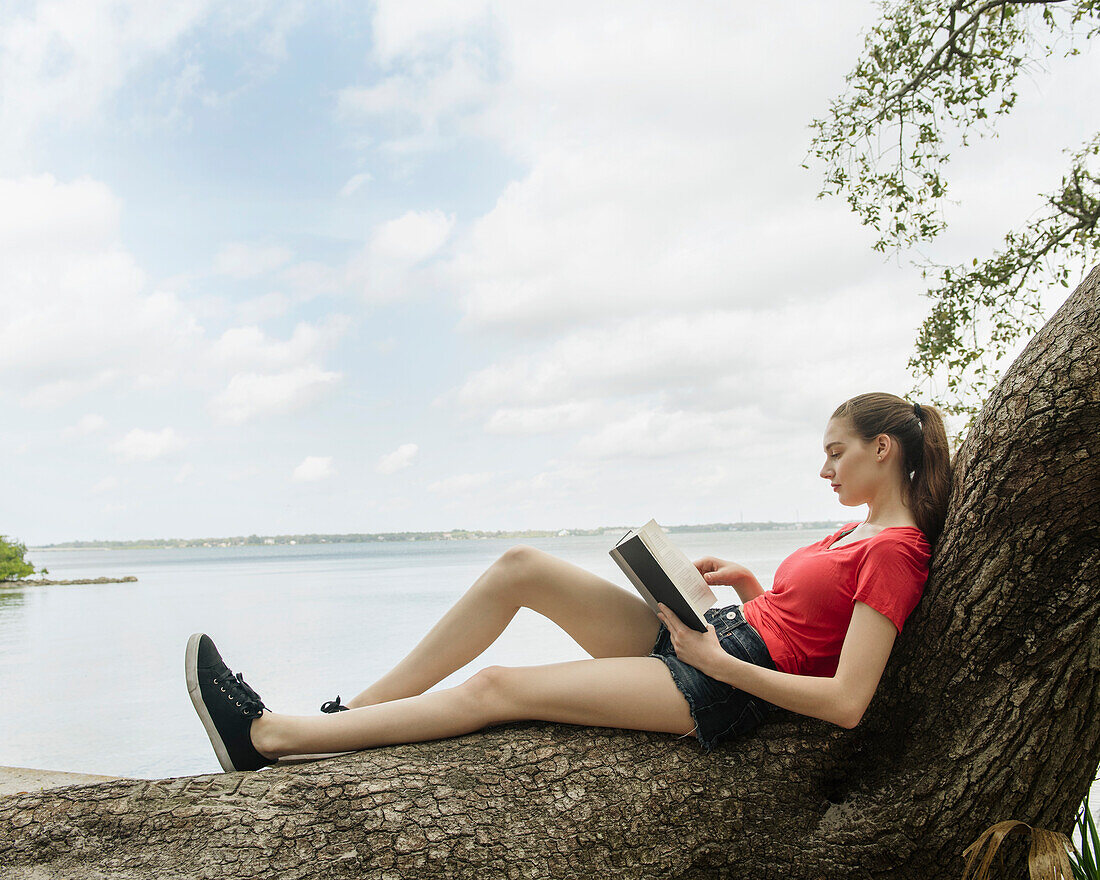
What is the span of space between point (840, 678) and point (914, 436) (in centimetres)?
86

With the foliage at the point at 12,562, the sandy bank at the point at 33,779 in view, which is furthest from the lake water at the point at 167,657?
the foliage at the point at 12,562

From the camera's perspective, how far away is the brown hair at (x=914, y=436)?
225 centimetres

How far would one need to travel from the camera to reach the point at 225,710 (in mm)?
2061

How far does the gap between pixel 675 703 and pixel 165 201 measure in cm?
2724

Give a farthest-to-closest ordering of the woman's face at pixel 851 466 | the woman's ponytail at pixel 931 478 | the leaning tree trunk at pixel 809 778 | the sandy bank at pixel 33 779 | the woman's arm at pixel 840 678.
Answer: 1. the sandy bank at pixel 33 779
2. the woman's face at pixel 851 466
3. the woman's ponytail at pixel 931 478
4. the woman's arm at pixel 840 678
5. the leaning tree trunk at pixel 809 778

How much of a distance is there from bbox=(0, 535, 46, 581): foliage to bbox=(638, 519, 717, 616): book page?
39.9 m

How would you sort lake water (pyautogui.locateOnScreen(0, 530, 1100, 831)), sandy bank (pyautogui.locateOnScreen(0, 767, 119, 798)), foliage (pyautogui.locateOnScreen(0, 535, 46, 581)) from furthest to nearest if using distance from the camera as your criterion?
foliage (pyautogui.locateOnScreen(0, 535, 46, 581))
lake water (pyautogui.locateOnScreen(0, 530, 1100, 831))
sandy bank (pyautogui.locateOnScreen(0, 767, 119, 798))

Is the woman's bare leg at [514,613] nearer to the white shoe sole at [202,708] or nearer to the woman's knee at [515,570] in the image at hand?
the woman's knee at [515,570]

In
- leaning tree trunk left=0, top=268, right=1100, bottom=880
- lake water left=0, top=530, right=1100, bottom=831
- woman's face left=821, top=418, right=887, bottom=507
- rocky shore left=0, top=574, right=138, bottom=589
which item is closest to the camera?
leaning tree trunk left=0, top=268, right=1100, bottom=880

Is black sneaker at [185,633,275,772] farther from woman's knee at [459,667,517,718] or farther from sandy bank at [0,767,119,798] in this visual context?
sandy bank at [0,767,119,798]

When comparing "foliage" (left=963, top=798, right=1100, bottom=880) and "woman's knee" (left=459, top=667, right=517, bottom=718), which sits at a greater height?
"woman's knee" (left=459, top=667, right=517, bottom=718)

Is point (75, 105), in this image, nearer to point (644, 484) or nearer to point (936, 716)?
point (936, 716)

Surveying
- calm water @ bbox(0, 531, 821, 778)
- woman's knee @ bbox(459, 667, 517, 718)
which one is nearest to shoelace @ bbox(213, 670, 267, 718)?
woman's knee @ bbox(459, 667, 517, 718)

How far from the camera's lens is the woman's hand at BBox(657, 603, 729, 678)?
2006 millimetres
